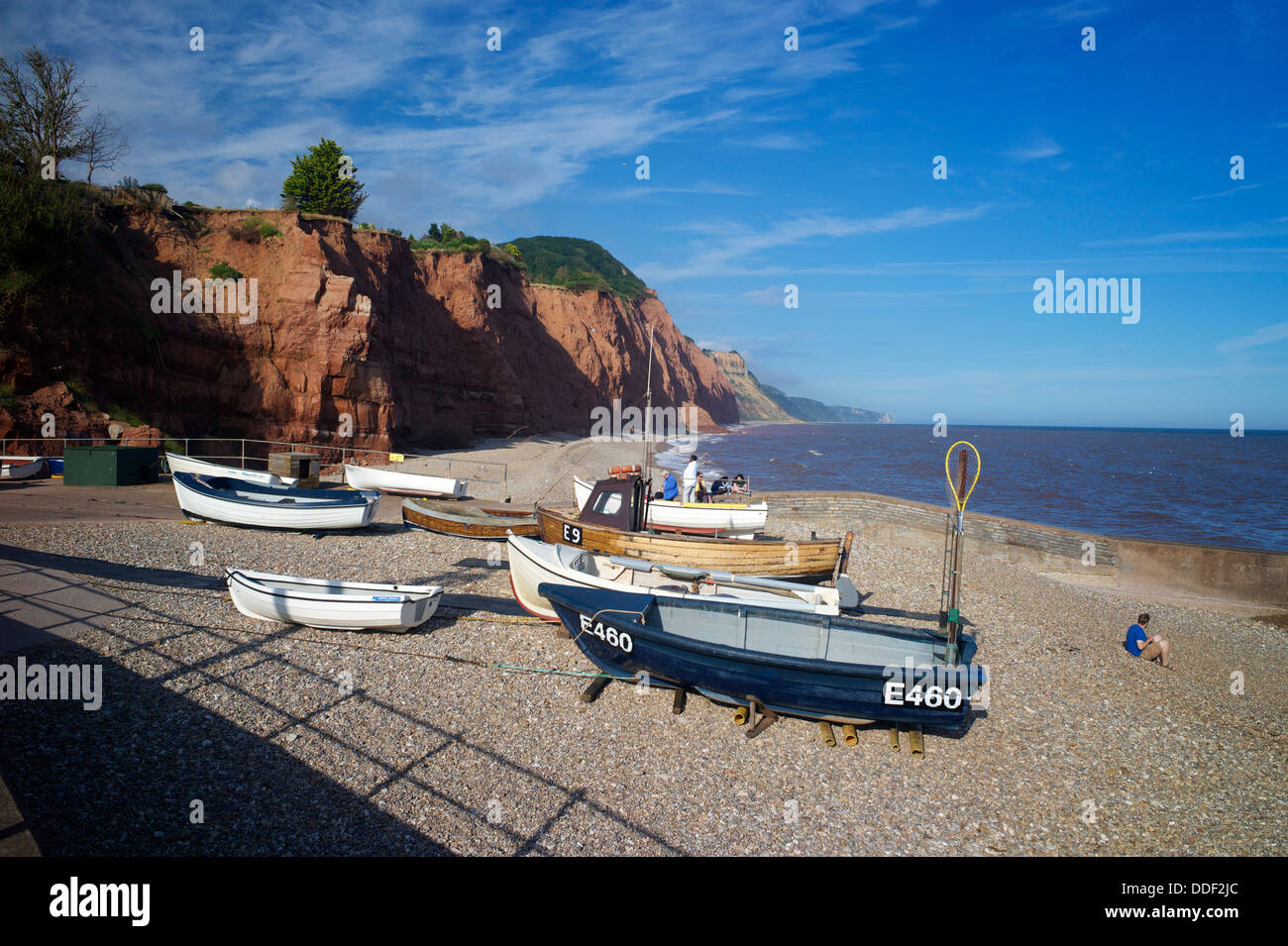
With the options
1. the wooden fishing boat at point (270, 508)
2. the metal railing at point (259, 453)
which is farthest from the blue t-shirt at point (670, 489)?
the metal railing at point (259, 453)

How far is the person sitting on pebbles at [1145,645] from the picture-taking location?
11.2 metres

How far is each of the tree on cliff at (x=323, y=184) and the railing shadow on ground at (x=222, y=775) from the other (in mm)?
37114

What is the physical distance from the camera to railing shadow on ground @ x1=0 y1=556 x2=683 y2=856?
221 inches

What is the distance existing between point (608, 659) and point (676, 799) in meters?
2.72

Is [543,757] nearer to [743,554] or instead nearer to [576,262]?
[743,554]

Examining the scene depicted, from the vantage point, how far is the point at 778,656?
305 inches

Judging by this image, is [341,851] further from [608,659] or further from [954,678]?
[954,678]

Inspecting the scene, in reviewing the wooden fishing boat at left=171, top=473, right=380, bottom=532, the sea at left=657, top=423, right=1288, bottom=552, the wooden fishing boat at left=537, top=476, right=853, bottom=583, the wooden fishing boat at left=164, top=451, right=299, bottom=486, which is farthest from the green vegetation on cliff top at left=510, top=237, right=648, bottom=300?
the wooden fishing boat at left=537, top=476, right=853, bottom=583

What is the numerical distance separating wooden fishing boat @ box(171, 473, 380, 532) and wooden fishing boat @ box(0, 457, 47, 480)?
27.9 feet

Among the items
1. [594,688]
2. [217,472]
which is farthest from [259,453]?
[594,688]

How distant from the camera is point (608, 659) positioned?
9.20 meters

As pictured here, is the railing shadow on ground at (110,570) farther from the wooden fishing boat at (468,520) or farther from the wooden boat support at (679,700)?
the wooden boat support at (679,700)

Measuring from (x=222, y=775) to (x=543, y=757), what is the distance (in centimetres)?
322
